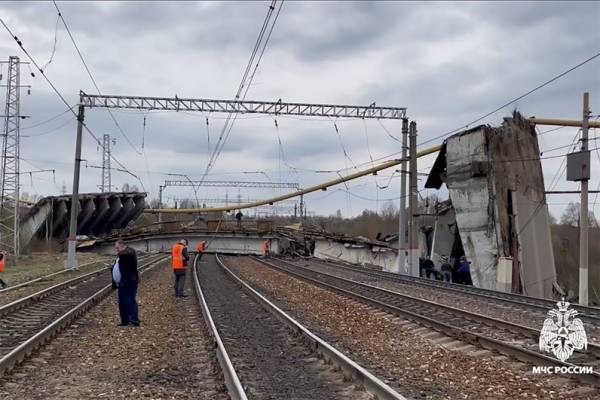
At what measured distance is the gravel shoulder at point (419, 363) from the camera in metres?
7.27

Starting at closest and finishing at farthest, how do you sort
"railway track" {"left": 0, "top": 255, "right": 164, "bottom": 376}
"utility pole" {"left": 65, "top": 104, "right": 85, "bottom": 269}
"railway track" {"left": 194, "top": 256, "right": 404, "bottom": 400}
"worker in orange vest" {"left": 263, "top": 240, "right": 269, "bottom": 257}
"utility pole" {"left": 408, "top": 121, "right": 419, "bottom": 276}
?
"railway track" {"left": 194, "top": 256, "right": 404, "bottom": 400} < "railway track" {"left": 0, "top": 255, "right": 164, "bottom": 376} < "utility pole" {"left": 65, "top": 104, "right": 85, "bottom": 269} < "utility pole" {"left": 408, "top": 121, "right": 419, "bottom": 276} < "worker in orange vest" {"left": 263, "top": 240, "right": 269, "bottom": 257}

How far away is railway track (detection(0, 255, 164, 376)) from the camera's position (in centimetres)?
944

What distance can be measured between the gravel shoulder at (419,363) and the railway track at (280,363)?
0.46 meters

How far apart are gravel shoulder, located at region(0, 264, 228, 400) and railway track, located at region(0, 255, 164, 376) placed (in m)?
0.20

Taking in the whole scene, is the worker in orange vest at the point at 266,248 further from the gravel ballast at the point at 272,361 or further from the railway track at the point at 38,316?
the gravel ballast at the point at 272,361

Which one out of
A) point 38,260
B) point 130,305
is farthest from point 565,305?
point 38,260

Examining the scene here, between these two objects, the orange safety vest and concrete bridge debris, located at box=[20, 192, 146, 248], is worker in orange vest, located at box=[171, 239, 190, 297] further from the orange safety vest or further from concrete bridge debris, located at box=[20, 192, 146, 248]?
concrete bridge debris, located at box=[20, 192, 146, 248]

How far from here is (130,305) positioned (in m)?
12.7

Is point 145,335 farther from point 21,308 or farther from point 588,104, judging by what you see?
point 588,104

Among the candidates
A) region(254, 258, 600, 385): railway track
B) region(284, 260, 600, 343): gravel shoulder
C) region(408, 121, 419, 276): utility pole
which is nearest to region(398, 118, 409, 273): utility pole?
region(408, 121, 419, 276): utility pole

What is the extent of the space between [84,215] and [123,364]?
173 feet

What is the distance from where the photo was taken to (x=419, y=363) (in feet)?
29.9

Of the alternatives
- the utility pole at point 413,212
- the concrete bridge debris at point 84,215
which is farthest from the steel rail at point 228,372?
the concrete bridge debris at point 84,215

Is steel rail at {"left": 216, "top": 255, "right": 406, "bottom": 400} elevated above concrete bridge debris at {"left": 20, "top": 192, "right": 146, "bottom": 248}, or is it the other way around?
concrete bridge debris at {"left": 20, "top": 192, "right": 146, "bottom": 248}
